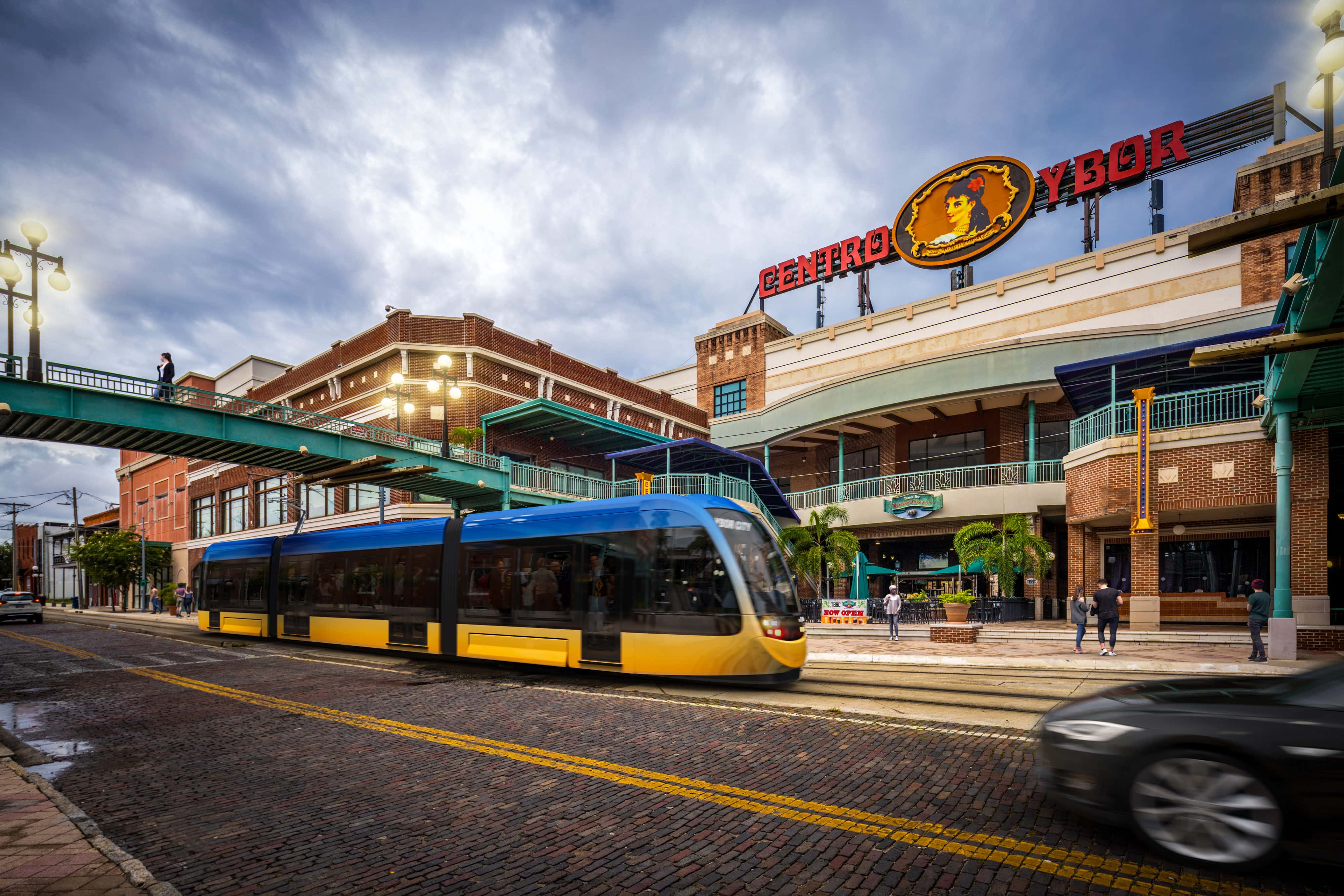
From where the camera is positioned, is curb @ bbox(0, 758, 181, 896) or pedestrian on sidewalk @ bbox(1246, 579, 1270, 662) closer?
curb @ bbox(0, 758, 181, 896)

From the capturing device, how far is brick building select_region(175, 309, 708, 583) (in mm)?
32031

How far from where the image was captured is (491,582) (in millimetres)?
12688

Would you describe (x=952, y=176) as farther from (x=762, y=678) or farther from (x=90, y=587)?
(x=90, y=587)

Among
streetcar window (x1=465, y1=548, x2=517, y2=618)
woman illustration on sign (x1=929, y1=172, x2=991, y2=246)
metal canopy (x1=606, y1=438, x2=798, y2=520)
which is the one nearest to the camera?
streetcar window (x1=465, y1=548, x2=517, y2=618)

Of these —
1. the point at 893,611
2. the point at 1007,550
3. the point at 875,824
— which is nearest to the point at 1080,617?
the point at 893,611

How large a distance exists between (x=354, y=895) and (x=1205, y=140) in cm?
4119

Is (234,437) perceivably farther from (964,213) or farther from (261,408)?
(964,213)

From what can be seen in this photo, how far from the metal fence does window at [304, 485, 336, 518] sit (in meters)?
24.1

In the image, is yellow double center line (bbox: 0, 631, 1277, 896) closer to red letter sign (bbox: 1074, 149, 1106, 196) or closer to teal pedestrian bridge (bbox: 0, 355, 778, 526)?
teal pedestrian bridge (bbox: 0, 355, 778, 526)

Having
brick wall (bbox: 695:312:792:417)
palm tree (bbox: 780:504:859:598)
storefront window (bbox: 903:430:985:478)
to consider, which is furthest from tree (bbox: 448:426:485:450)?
storefront window (bbox: 903:430:985:478)

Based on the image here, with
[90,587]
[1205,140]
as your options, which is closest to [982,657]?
[1205,140]

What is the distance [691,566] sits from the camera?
1017 cm

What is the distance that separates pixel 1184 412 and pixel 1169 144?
66.3ft

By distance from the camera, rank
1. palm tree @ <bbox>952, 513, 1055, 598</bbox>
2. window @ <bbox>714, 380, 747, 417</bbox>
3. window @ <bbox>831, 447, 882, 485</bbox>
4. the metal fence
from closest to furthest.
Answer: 1. palm tree @ <bbox>952, 513, 1055, 598</bbox>
2. the metal fence
3. window @ <bbox>831, 447, 882, 485</bbox>
4. window @ <bbox>714, 380, 747, 417</bbox>
